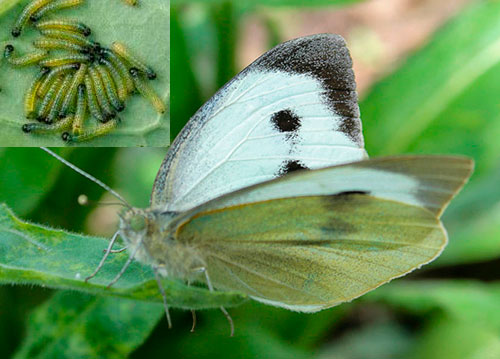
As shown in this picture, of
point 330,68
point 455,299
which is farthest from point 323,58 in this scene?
point 455,299

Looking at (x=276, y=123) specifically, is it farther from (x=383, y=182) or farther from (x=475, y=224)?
(x=475, y=224)

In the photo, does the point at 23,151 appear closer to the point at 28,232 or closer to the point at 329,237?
the point at 28,232

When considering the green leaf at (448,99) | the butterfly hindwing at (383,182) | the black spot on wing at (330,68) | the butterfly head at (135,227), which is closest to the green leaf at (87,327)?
the butterfly head at (135,227)

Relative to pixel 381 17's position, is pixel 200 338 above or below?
below

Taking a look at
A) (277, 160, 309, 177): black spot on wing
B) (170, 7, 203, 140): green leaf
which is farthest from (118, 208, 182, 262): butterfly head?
(170, 7, 203, 140): green leaf

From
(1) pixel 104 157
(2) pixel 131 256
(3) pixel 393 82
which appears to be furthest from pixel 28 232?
(3) pixel 393 82

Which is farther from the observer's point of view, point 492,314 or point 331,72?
point 492,314
